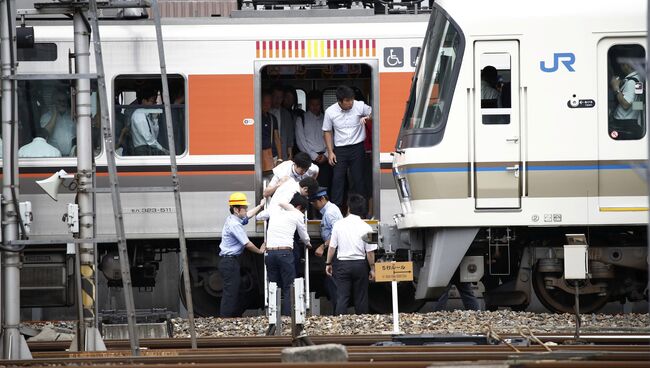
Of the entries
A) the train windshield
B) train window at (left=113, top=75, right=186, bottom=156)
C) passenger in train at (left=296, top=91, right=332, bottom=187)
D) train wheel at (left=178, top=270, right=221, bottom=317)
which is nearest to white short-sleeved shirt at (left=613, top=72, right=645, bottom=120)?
the train windshield

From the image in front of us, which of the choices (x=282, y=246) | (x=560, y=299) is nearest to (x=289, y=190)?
(x=282, y=246)

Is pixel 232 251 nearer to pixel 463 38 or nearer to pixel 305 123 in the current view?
pixel 305 123

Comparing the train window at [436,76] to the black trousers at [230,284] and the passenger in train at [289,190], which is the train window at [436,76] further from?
the black trousers at [230,284]

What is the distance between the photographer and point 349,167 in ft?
50.4

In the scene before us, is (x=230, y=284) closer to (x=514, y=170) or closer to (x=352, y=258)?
(x=352, y=258)

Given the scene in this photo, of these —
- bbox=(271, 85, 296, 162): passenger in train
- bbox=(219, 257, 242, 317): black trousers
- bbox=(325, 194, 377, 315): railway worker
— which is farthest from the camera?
bbox=(271, 85, 296, 162): passenger in train

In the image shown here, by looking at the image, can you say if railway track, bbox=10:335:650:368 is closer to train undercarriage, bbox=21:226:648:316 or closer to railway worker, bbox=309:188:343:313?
train undercarriage, bbox=21:226:648:316

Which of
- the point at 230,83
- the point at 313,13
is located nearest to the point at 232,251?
the point at 230,83

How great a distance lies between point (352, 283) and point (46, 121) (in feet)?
13.4

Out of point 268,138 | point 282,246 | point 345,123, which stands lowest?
point 282,246

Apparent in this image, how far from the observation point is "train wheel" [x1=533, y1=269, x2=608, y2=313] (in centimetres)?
1372

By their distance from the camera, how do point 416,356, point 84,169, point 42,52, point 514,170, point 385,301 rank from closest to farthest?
point 416,356, point 84,169, point 514,170, point 42,52, point 385,301

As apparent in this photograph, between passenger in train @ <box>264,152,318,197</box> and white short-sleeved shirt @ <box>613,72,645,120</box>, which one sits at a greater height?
white short-sleeved shirt @ <box>613,72,645,120</box>

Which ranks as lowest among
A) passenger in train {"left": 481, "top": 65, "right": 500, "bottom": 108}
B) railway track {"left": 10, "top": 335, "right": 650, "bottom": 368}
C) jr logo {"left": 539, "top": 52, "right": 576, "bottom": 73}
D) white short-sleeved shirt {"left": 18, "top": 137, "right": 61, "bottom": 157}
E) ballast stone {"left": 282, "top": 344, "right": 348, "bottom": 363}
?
railway track {"left": 10, "top": 335, "right": 650, "bottom": 368}
